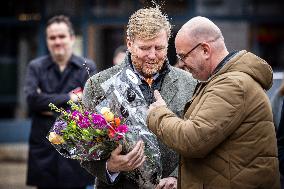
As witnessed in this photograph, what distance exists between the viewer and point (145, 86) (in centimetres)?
403

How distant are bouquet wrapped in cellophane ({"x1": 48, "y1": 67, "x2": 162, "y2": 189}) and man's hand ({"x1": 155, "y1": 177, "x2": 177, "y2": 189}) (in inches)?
1.2

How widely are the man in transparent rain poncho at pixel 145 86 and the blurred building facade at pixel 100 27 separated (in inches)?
284

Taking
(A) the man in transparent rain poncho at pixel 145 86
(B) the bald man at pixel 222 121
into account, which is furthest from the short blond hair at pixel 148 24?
(B) the bald man at pixel 222 121

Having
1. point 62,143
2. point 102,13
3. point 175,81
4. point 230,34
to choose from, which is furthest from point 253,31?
point 62,143

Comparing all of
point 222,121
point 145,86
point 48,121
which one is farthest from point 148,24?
point 48,121

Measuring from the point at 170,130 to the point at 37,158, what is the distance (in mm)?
2720

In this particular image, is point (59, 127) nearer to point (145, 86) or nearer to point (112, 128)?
point (112, 128)

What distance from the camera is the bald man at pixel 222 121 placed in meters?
3.21

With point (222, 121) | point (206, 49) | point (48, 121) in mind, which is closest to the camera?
point (222, 121)

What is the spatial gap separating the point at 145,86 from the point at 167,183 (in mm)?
632

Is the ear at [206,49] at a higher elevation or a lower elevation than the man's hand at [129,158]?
higher

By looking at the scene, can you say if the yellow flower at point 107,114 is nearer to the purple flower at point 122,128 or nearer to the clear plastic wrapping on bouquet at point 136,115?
the purple flower at point 122,128

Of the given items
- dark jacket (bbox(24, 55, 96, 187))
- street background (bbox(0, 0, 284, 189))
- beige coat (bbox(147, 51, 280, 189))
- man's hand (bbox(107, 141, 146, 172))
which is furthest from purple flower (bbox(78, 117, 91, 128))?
street background (bbox(0, 0, 284, 189))

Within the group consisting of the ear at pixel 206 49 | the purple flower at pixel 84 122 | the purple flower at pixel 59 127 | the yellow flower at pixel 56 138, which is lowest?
the yellow flower at pixel 56 138
